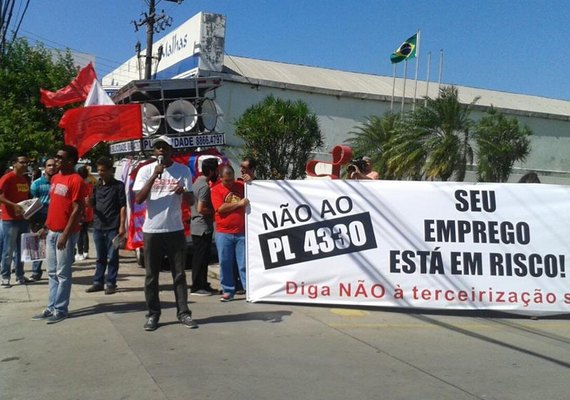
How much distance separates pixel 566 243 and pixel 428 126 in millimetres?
12334

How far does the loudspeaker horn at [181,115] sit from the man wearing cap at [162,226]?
5.18 metres

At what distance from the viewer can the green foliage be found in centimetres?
2045

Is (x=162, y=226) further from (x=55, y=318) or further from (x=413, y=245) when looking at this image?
(x=413, y=245)

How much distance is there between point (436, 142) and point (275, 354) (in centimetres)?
1503

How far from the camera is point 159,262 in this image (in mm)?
6477

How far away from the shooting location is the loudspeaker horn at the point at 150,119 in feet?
37.3

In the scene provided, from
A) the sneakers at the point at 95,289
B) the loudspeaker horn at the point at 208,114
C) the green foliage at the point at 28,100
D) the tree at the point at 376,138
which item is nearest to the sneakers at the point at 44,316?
the sneakers at the point at 95,289

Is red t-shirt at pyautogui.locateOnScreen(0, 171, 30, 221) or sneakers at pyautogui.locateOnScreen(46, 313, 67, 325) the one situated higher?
red t-shirt at pyautogui.locateOnScreen(0, 171, 30, 221)

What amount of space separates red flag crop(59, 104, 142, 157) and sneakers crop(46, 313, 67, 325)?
12.5 ft

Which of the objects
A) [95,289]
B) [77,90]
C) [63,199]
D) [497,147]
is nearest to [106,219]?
[95,289]

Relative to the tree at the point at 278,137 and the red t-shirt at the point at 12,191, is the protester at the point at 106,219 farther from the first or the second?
the tree at the point at 278,137

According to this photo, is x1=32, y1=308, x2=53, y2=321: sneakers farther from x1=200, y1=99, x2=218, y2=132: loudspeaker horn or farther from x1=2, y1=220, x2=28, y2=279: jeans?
x1=200, y1=99, x2=218, y2=132: loudspeaker horn

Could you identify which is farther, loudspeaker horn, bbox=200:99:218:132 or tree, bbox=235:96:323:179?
tree, bbox=235:96:323:179

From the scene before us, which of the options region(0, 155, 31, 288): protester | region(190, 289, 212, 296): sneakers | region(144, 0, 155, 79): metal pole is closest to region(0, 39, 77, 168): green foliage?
region(144, 0, 155, 79): metal pole
